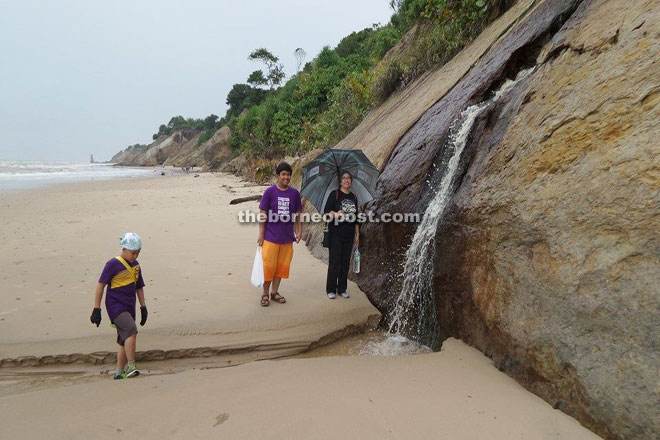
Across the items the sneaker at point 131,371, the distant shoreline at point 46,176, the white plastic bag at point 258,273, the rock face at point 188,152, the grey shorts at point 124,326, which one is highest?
the rock face at point 188,152

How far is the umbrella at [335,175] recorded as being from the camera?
5.04 metres

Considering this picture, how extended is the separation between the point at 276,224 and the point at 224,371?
6.08 ft

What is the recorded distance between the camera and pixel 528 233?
2.83 metres

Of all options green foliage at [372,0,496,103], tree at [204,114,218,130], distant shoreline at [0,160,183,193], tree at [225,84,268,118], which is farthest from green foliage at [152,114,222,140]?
green foliage at [372,0,496,103]

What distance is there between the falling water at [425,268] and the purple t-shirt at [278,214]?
1.39 meters

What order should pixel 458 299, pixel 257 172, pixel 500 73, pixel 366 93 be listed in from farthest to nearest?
1. pixel 257 172
2. pixel 366 93
3. pixel 500 73
4. pixel 458 299

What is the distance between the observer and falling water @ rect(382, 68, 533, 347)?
4051mm

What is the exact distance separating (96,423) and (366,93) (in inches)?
420

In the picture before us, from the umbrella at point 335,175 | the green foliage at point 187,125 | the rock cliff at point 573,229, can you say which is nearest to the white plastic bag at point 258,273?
the umbrella at point 335,175

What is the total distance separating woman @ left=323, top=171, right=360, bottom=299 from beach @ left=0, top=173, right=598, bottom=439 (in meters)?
0.25

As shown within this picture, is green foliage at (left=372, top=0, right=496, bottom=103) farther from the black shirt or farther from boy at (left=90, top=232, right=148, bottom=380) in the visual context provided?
boy at (left=90, top=232, right=148, bottom=380)

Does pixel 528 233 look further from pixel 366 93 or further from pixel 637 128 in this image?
pixel 366 93

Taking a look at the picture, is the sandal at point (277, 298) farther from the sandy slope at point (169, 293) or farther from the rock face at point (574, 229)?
the rock face at point (574, 229)

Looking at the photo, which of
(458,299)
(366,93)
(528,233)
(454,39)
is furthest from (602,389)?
(366,93)
